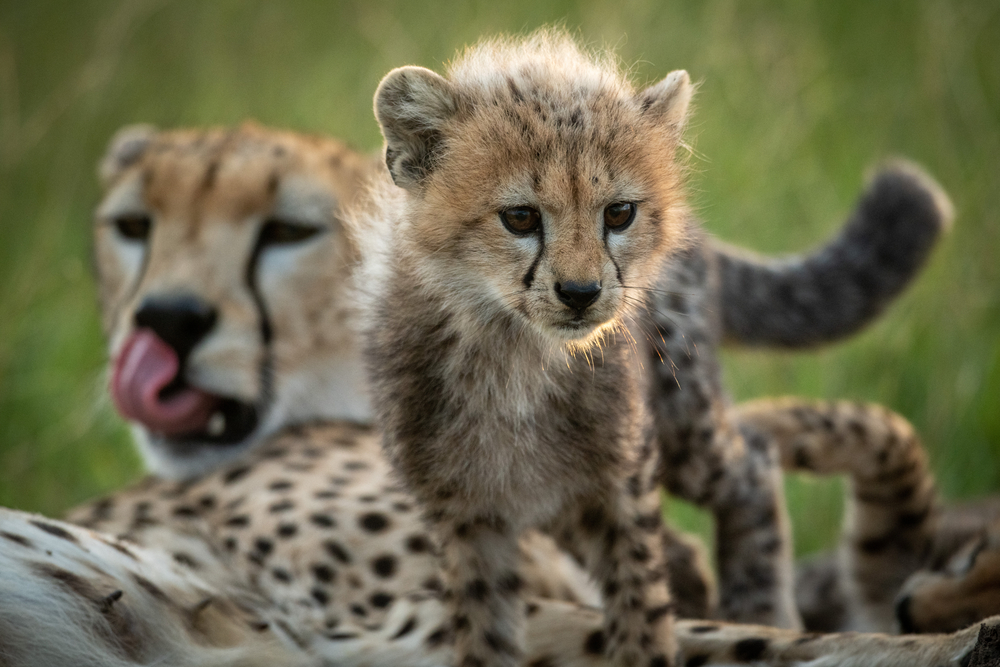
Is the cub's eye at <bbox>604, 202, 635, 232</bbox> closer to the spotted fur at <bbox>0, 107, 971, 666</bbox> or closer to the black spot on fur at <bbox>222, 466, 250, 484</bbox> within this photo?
the spotted fur at <bbox>0, 107, 971, 666</bbox>

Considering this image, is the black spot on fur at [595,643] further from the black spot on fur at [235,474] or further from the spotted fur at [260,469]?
the black spot on fur at [235,474]

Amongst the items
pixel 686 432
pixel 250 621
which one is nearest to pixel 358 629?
pixel 250 621

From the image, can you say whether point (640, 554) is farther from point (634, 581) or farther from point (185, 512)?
point (185, 512)

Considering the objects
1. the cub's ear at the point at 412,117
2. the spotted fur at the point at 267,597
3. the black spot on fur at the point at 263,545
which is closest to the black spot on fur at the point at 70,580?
the spotted fur at the point at 267,597

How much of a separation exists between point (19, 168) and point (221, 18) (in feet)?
3.71

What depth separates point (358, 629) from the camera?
2033 millimetres

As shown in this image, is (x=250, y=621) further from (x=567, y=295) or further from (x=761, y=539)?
(x=761, y=539)

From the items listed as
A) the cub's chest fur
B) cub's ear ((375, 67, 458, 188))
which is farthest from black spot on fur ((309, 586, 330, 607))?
cub's ear ((375, 67, 458, 188))

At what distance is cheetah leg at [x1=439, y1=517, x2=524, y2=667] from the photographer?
68.1 inches

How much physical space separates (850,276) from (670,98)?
1389 millimetres

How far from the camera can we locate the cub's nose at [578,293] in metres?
1.42

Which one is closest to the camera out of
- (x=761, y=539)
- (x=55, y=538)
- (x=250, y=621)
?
(x=55, y=538)

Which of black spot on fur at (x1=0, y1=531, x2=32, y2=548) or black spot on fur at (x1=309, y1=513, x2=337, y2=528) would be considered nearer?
black spot on fur at (x1=0, y1=531, x2=32, y2=548)

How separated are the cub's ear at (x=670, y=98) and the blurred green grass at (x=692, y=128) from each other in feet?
4.55
